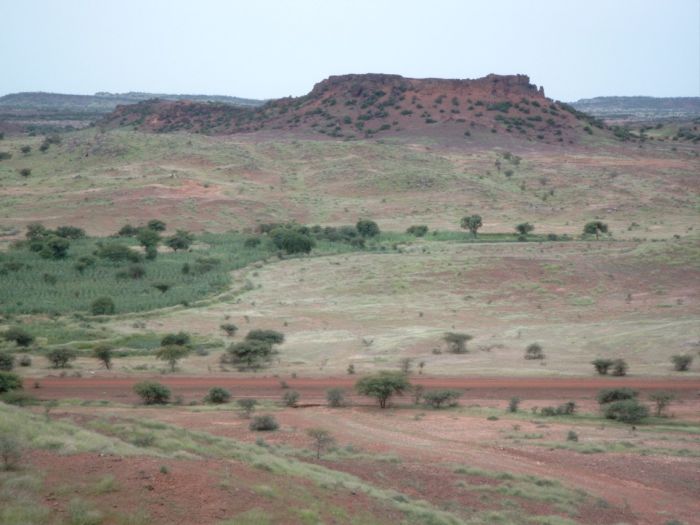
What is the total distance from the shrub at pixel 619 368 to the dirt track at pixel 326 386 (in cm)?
71

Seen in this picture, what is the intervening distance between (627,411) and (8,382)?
1703 cm

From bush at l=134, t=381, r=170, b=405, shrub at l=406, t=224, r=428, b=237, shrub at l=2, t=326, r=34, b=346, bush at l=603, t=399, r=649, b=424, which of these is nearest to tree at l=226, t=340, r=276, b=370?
bush at l=134, t=381, r=170, b=405

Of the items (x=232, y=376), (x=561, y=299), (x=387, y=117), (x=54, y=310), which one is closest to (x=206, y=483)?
(x=232, y=376)

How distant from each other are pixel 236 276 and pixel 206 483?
38470mm

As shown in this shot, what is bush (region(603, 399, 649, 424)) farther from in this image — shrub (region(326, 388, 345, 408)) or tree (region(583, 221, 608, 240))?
tree (region(583, 221, 608, 240))

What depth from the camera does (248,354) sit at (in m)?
30.1

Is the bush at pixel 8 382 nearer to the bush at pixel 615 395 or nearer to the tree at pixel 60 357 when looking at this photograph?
the tree at pixel 60 357

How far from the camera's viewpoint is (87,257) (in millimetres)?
49875

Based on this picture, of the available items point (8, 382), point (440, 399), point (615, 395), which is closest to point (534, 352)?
point (615, 395)

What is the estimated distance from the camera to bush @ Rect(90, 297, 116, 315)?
125 feet

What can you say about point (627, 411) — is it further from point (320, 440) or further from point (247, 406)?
point (247, 406)

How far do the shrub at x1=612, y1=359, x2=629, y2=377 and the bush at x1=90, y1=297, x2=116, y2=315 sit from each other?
72.6 ft

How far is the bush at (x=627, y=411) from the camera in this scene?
21.9 meters

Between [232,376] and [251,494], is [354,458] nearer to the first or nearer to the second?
[251,494]
